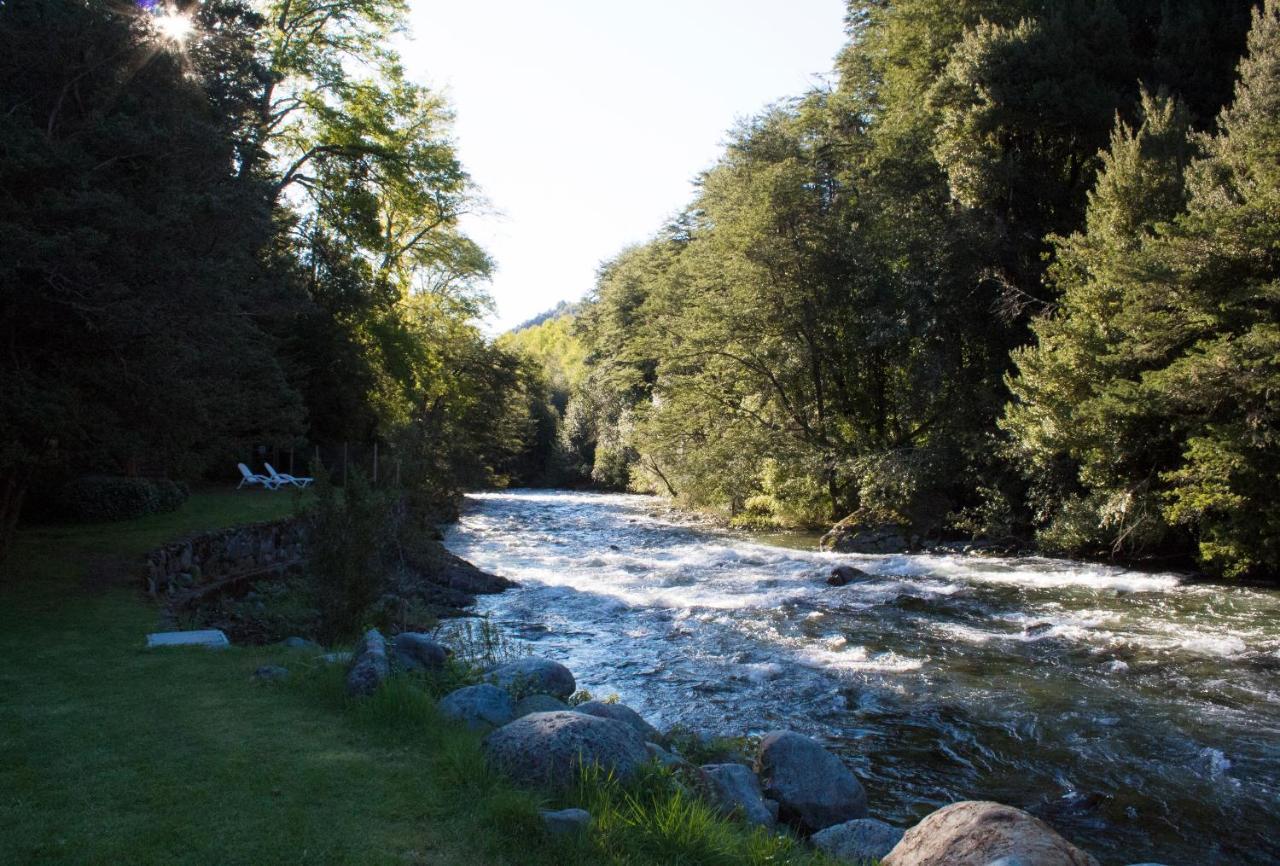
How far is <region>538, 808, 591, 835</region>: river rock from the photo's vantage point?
4.05 metres

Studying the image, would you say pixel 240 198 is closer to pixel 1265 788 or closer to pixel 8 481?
pixel 8 481

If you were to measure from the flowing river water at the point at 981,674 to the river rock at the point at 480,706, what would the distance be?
267 centimetres

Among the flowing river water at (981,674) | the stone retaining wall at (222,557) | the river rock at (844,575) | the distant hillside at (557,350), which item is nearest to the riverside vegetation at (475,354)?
the stone retaining wall at (222,557)

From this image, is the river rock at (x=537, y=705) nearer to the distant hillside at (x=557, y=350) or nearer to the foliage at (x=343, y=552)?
the foliage at (x=343, y=552)

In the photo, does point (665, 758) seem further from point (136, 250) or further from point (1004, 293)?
point (1004, 293)

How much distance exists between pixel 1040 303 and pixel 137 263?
1919cm

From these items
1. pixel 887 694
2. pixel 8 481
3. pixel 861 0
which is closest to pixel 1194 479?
pixel 887 694

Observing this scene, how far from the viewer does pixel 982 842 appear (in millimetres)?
4168

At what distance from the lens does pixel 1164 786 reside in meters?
6.73

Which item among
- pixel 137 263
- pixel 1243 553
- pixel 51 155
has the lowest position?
pixel 1243 553

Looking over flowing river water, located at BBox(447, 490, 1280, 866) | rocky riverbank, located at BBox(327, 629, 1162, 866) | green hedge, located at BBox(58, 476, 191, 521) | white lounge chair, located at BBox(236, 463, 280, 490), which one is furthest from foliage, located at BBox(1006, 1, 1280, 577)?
white lounge chair, located at BBox(236, 463, 280, 490)

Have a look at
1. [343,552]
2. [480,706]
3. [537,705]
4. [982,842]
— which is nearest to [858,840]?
[982,842]

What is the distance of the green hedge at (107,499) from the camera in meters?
15.2

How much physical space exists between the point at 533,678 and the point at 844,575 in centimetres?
967
